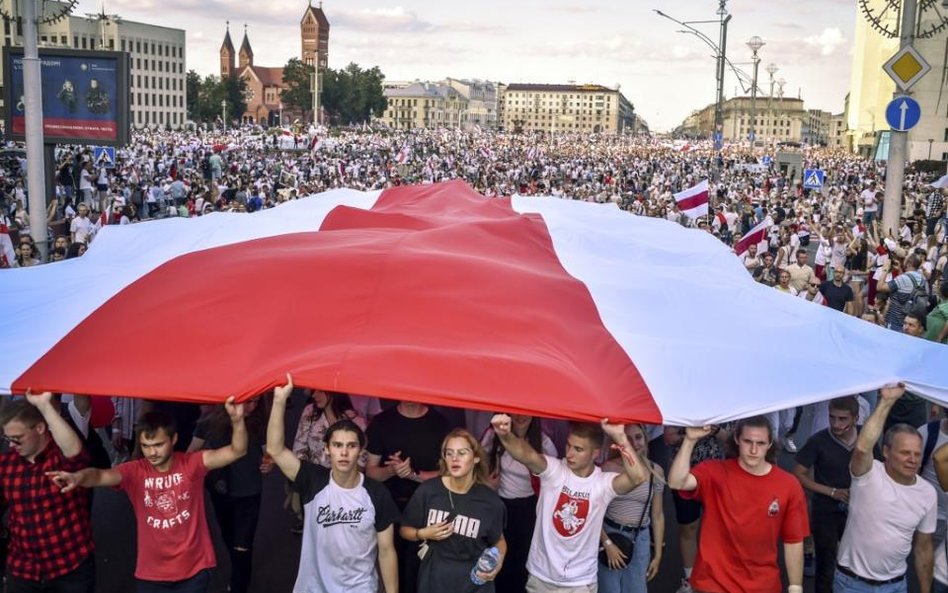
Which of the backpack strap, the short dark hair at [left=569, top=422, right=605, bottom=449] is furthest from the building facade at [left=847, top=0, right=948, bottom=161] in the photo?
the short dark hair at [left=569, top=422, right=605, bottom=449]

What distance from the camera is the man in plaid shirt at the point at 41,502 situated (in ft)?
15.3

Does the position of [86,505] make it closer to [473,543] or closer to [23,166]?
[473,543]

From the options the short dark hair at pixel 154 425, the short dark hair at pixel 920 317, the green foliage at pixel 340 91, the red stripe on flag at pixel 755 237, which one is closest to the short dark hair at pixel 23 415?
the short dark hair at pixel 154 425

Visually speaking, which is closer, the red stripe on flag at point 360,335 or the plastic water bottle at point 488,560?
the plastic water bottle at point 488,560

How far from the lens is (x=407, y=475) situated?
543 cm

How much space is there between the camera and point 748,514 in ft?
15.0

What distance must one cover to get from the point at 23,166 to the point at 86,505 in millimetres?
27576

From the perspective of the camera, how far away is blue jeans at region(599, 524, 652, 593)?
17.1 ft

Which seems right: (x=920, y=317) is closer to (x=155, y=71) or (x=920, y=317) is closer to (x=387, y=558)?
(x=387, y=558)

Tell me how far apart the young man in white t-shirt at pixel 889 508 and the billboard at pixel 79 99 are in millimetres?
12738

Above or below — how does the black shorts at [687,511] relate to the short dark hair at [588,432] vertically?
below

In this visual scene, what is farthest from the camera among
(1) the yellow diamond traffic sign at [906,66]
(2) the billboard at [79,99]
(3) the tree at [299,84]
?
(3) the tree at [299,84]

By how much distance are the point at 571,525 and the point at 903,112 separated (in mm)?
9014

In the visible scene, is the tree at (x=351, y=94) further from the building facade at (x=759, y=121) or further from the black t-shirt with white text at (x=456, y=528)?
the black t-shirt with white text at (x=456, y=528)
